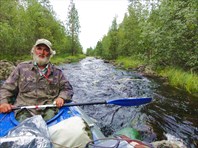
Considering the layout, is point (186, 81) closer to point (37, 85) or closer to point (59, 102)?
point (59, 102)

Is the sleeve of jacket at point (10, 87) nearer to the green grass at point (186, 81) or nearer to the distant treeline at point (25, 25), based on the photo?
the green grass at point (186, 81)

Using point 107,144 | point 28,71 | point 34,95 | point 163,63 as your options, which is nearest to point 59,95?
point 34,95

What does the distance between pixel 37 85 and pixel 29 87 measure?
0.44 feet

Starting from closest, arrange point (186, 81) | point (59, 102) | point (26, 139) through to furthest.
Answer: point (26, 139)
point (59, 102)
point (186, 81)

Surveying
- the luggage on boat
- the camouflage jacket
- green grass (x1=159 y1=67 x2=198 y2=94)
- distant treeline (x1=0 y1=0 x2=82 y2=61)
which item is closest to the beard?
the camouflage jacket

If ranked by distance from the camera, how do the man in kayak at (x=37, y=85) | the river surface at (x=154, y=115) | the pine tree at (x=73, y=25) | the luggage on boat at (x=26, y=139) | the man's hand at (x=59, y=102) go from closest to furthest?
the luggage on boat at (x=26, y=139) → the man's hand at (x=59, y=102) → the man in kayak at (x=37, y=85) → the river surface at (x=154, y=115) → the pine tree at (x=73, y=25)

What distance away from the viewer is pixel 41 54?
3.58 meters

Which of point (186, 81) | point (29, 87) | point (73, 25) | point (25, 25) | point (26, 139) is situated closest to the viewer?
point (26, 139)

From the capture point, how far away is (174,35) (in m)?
9.27

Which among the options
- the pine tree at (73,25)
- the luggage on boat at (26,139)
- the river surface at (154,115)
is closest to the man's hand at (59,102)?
the luggage on boat at (26,139)

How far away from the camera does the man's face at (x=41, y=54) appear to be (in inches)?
141

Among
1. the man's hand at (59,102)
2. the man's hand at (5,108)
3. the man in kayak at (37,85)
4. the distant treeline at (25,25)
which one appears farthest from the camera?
the distant treeline at (25,25)

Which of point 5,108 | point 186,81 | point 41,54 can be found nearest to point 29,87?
point 5,108

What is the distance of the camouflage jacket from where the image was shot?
11.1 feet
